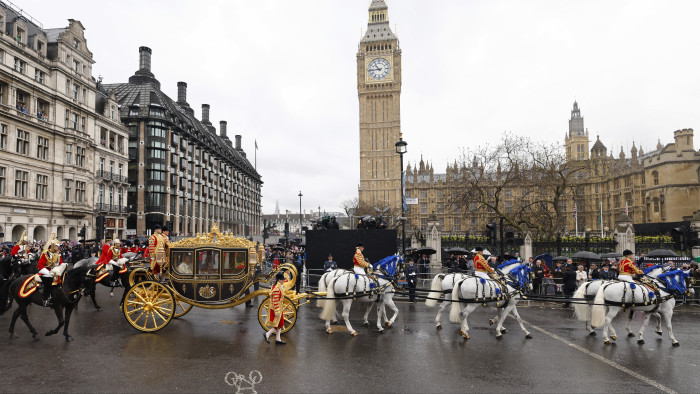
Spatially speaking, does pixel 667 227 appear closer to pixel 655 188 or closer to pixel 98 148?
pixel 655 188

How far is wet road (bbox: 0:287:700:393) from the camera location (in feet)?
22.5

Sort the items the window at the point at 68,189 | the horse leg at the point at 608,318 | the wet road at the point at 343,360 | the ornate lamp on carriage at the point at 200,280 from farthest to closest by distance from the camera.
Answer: the window at the point at 68,189
the ornate lamp on carriage at the point at 200,280
the horse leg at the point at 608,318
the wet road at the point at 343,360

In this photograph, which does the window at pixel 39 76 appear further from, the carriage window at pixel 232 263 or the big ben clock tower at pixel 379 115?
the big ben clock tower at pixel 379 115

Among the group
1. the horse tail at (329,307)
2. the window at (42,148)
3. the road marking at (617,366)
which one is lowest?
the road marking at (617,366)

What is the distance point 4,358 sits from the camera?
801 cm

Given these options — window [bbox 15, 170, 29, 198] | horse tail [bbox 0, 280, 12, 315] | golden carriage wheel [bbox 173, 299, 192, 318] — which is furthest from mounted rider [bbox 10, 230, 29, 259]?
window [bbox 15, 170, 29, 198]

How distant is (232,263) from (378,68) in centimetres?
10406

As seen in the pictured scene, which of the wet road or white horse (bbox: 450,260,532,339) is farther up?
white horse (bbox: 450,260,532,339)

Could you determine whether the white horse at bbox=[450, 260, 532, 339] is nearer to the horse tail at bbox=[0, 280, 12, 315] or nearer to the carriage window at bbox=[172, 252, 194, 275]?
the carriage window at bbox=[172, 252, 194, 275]

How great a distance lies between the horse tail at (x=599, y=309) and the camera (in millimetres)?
9742

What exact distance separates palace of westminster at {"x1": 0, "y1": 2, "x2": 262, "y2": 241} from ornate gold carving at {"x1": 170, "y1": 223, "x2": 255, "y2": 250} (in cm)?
1497

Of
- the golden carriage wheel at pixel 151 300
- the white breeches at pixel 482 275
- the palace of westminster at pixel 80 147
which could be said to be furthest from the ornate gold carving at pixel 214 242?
the palace of westminster at pixel 80 147

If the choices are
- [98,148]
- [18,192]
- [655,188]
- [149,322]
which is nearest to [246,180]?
[98,148]

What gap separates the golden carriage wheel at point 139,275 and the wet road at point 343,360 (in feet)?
4.08
